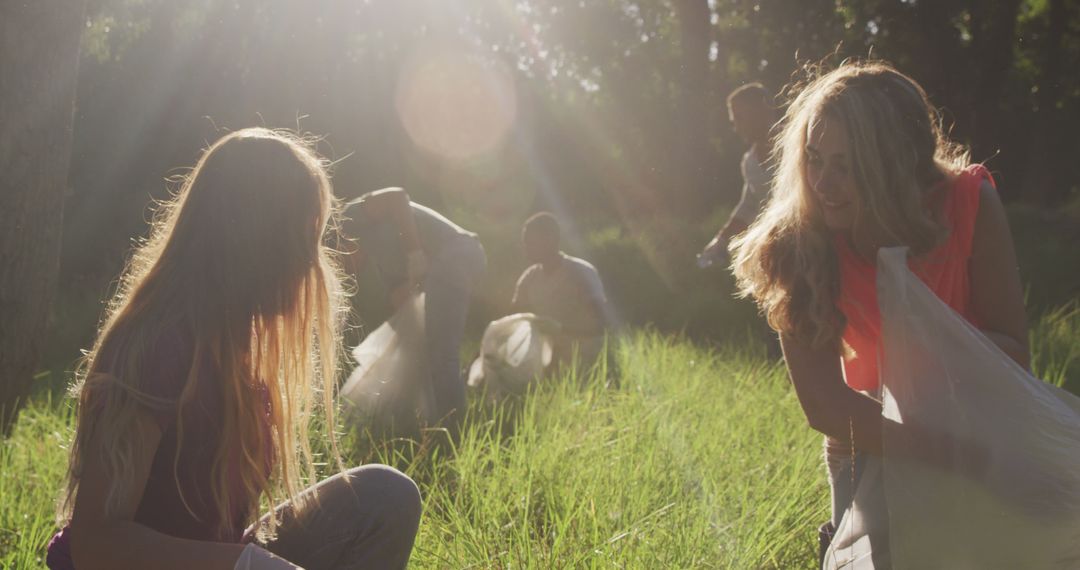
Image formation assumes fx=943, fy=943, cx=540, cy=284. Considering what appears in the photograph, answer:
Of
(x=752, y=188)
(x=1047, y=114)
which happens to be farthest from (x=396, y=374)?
(x=1047, y=114)

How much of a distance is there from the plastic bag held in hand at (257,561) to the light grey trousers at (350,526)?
1.53ft

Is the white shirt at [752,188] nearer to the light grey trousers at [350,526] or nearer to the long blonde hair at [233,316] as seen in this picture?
the light grey trousers at [350,526]

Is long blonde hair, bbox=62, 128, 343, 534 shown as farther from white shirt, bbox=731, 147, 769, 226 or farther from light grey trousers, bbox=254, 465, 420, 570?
white shirt, bbox=731, 147, 769, 226

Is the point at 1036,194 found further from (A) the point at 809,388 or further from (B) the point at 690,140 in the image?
(A) the point at 809,388

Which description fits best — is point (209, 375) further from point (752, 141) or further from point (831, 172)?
point (752, 141)

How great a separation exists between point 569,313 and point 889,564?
4.21 m

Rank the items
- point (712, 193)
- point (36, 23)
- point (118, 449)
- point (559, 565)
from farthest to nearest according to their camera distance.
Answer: point (712, 193) → point (36, 23) → point (559, 565) → point (118, 449)

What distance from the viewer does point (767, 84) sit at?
733 inches

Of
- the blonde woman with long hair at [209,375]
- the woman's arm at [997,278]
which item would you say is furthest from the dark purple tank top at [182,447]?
the woman's arm at [997,278]

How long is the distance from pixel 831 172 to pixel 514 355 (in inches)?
136

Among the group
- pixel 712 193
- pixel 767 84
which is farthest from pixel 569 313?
pixel 767 84

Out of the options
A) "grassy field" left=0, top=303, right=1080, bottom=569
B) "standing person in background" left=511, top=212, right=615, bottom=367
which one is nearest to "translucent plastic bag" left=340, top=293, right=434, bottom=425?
"grassy field" left=0, top=303, right=1080, bottom=569

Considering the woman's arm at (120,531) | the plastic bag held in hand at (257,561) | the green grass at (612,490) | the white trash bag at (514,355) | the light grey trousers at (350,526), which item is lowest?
the white trash bag at (514,355)

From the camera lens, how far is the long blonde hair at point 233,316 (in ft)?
4.44
